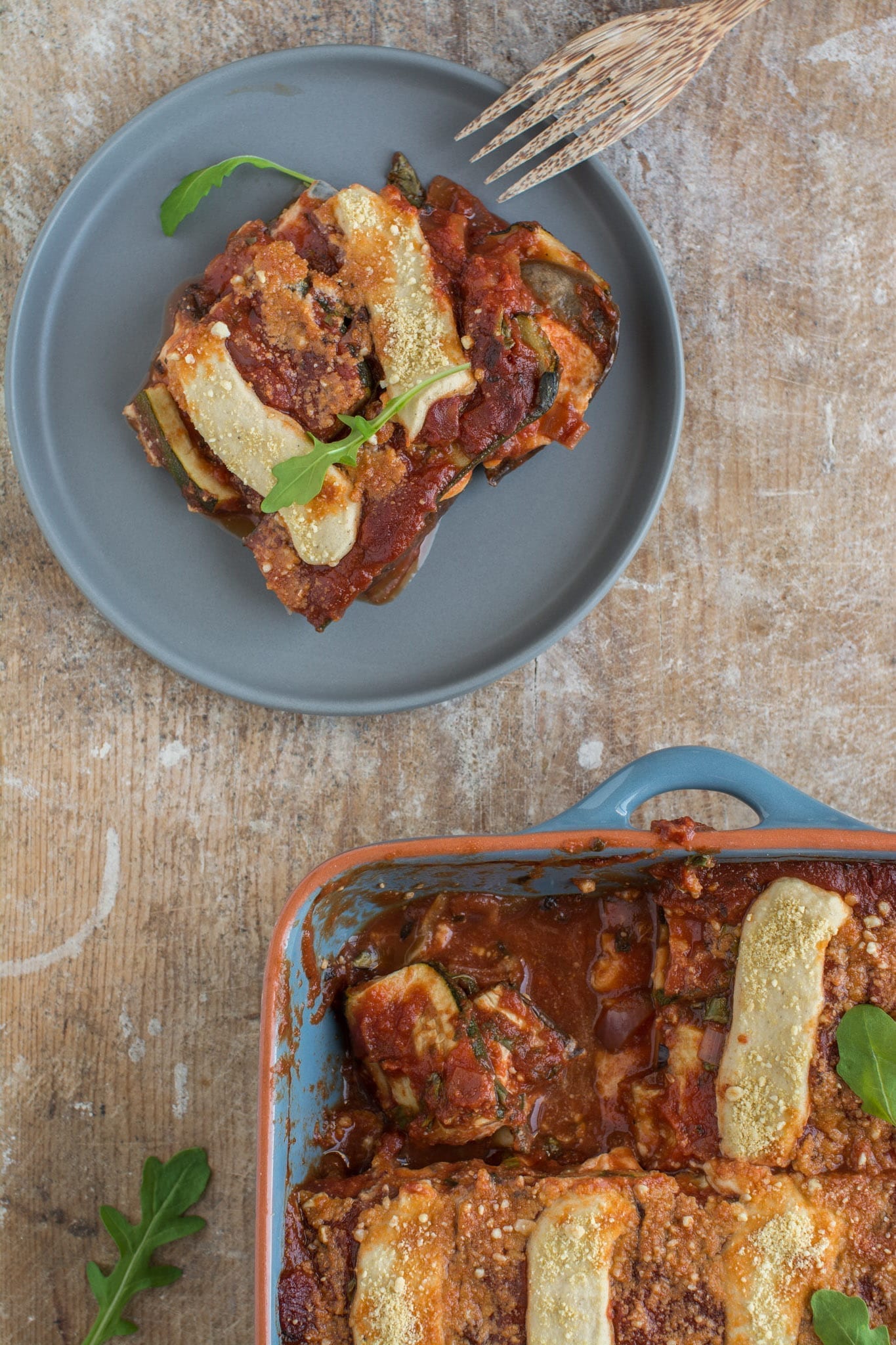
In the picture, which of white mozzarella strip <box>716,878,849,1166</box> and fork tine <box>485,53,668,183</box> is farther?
fork tine <box>485,53,668,183</box>

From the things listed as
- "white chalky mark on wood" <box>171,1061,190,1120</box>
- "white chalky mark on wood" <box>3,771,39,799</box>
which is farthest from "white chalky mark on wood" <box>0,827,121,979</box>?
"white chalky mark on wood" <box>171,1061,190,1120</box>

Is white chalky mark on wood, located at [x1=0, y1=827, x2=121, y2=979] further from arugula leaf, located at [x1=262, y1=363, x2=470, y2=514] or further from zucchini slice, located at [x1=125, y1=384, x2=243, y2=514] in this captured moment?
arugula leaf, located at [x1=262, y1=363, x2=470, y2=514]

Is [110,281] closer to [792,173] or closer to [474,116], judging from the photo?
[474,116]

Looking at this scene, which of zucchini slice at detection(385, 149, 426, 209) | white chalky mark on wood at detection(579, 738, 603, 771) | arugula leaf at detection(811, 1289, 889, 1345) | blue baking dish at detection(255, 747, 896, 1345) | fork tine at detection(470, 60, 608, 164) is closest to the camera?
arugula leaf at detection(811, 1289, 889, 1345)

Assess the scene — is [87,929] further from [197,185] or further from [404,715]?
[197,185]

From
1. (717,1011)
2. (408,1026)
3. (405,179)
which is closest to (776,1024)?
(717,1011)

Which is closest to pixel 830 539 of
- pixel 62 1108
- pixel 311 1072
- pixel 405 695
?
pixel 405 695

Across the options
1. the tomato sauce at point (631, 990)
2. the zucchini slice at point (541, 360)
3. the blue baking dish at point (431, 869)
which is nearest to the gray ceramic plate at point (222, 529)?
the zucchini slice at point (541, 360)
